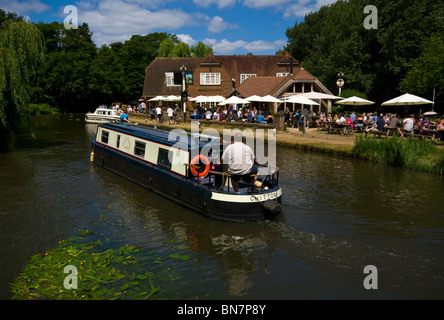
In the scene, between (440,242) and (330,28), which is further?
(330,28)

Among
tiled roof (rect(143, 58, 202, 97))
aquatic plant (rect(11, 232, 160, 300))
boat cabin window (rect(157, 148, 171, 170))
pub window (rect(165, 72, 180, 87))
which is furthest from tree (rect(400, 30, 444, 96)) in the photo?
aquatic plant (rect(11, 232, 160, 300))

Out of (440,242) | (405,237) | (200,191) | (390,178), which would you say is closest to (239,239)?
(200,191)

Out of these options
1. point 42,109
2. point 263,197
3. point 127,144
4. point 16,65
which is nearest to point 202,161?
point 263,197

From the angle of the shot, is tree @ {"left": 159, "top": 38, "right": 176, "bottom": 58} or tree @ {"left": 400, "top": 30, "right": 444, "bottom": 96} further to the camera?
tree @ {"left": 159, "top": 38, "right": 176, "bottom": 58}

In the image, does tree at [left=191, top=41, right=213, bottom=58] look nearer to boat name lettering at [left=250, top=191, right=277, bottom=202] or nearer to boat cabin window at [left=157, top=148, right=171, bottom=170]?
boat cabin window at [left=157, top=148, right=171, bottom=170]

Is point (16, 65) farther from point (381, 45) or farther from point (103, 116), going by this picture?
point (381, 45)

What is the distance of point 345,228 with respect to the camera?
9.90 metres

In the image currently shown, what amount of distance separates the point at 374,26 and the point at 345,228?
35638 millimetres

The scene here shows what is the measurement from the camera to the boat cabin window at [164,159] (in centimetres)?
1238

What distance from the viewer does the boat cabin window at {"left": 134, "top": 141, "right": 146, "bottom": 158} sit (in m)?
14.0

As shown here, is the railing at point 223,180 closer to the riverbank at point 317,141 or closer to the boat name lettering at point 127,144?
the boat name lettering at point 127,144

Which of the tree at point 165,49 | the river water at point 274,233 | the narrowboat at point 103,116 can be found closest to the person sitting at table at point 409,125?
the river water at point 274,233

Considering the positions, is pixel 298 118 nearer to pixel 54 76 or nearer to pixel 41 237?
pixel 41 237

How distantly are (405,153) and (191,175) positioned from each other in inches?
437
